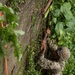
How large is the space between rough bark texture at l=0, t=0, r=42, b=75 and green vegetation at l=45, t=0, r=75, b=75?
48 centimetres

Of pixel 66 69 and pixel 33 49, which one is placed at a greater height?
pixel 33 49

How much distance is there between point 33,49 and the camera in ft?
14.2

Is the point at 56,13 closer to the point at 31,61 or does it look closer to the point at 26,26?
the point at 31,61

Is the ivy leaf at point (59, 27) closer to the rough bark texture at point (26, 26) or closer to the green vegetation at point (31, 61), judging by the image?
the rough bark texture at point (26, 26)

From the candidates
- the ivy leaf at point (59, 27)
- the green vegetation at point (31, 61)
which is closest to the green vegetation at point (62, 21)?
the ivy leaf at point (59, 27)

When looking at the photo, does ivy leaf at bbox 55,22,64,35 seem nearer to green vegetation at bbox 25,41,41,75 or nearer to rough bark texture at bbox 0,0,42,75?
rough bark texture at bbox 0,0,42,75

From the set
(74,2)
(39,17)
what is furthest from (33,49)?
(74,2)

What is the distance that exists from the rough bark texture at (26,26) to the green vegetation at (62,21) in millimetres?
477

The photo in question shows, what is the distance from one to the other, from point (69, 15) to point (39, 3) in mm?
919

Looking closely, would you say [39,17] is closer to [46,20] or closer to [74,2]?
[46,20]

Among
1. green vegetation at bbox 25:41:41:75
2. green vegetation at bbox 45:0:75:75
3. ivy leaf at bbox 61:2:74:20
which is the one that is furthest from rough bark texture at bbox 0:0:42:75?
ivy leaf at bbox 61:2:74:20

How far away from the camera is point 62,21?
5.09 m

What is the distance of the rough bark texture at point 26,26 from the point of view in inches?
126

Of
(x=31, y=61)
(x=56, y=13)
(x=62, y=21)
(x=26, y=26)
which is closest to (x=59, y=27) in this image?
(x=62, y=21)
